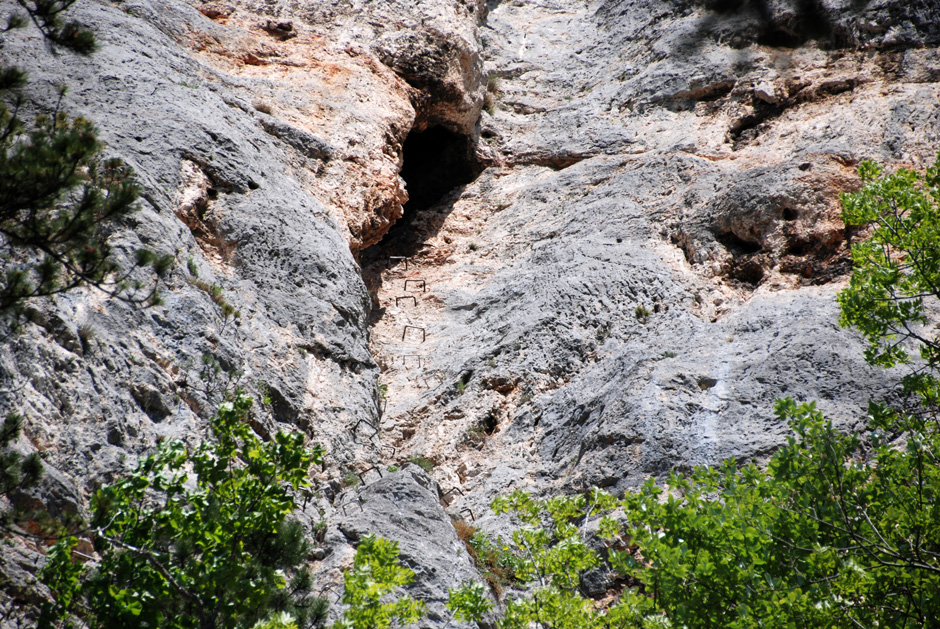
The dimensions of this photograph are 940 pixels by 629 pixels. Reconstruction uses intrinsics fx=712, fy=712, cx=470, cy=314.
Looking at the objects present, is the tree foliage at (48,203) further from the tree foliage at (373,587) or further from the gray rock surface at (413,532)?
the gray rock surface at (413,532)

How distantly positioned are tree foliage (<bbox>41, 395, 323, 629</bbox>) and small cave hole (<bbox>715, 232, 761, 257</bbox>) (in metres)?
9.10

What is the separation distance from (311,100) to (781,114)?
9.06 m

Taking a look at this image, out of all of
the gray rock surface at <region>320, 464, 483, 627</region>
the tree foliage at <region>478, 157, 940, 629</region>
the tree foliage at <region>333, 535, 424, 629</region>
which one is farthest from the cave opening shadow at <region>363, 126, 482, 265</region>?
the tree foliage at <region>333, 535, 424, 629</region>

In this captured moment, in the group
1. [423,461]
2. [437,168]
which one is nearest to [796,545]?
[423,461]

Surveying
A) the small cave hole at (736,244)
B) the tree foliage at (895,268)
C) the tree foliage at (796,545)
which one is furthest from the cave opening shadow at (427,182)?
the tree foliage at (796,545)

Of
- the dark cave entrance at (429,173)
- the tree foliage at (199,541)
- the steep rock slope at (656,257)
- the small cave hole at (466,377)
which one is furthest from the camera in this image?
the dark cave entrance at (429,173)

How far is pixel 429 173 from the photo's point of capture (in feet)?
56.6

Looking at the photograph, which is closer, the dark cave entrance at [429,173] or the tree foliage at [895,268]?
the tree foliage at [895,268]

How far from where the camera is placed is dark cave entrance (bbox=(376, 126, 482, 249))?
51.3 feet

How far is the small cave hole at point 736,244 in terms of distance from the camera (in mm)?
11602

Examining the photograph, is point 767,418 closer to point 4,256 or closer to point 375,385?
point 375,385

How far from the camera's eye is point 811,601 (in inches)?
170

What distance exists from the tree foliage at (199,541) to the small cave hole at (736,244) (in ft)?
29.9

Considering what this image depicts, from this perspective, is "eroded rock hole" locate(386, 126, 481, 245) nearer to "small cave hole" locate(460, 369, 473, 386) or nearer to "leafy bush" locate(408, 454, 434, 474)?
A: "small cave hole" locate(460, 369, 473, 386)
